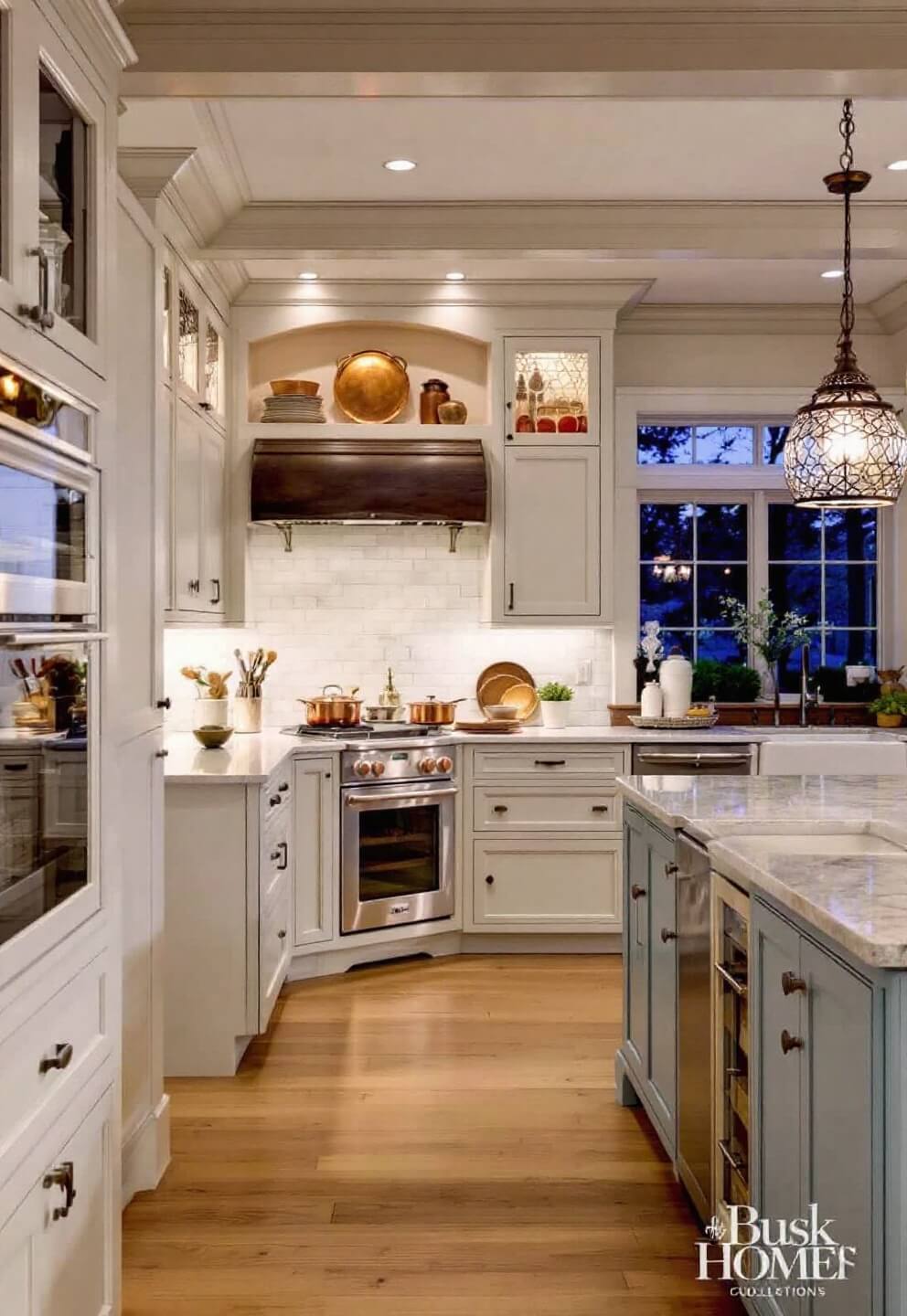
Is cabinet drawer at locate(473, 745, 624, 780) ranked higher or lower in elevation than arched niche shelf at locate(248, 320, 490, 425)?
lower

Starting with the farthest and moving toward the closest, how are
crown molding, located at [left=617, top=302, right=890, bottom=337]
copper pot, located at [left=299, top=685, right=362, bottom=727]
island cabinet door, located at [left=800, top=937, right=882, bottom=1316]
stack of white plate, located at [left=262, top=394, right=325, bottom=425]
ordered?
1. crown molding, located at [left=617, top=302, right=890, bottom=337]
2. stack of white plate, located at [left=262, top=394, right=325, bottom=425]
3. copper pot, located at [left=299, top=685, right=362, bottom=727]
4. island cabinet door, located at [left=800, top=937, right=882, bottom=1316]

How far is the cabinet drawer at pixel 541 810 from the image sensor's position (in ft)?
18.3

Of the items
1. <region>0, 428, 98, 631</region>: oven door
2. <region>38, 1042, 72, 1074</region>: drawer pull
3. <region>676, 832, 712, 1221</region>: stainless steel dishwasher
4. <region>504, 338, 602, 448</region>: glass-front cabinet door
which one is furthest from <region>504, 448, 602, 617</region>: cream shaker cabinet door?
<region>38, 1042, 72, 1074</region>: drawer pull

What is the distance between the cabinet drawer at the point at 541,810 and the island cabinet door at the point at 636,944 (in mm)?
1737

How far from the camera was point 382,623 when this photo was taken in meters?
6.06

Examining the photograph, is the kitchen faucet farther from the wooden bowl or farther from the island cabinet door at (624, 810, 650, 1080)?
the wooden bowl

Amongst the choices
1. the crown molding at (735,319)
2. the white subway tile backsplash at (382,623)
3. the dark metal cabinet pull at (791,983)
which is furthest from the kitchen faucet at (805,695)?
the dark metal cabinet pull at (791,983)

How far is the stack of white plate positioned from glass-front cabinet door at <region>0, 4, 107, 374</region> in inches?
128

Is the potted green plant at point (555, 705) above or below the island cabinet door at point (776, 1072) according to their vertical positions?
above

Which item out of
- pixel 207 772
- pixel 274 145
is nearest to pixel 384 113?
pixel 274 145

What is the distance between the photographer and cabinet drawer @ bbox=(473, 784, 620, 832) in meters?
5.59

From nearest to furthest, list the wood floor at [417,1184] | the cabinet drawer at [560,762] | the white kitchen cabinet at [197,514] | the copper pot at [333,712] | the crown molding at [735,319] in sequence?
the wood floor at [417,1184], the white kitchen cabinet at [197,514], the copper pot at [333,712], the cabinet drawer at [560,762], the crown molding at [735,319]

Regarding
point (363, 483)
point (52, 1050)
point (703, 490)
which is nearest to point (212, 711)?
point (363, 483)

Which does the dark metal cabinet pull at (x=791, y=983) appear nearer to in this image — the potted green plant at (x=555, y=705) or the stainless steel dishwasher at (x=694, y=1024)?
the stainless steel dishwasher at (x=694, y=1024)
